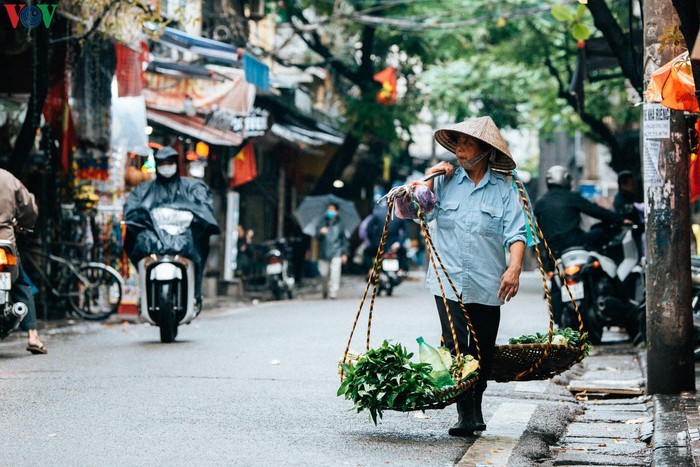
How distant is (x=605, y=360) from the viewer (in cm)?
1130

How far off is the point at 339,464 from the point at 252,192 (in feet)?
71.8

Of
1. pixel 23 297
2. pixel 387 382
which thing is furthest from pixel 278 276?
pixel 387 382

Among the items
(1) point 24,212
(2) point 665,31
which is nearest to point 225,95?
(1) point 24,212

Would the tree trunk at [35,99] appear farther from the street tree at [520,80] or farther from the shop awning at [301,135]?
the street tree at [520,80]

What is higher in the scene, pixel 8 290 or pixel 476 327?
pixel 476 327

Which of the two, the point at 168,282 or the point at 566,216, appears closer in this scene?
the point at 168,282

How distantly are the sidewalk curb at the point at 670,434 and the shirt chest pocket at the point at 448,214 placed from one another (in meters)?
1.63

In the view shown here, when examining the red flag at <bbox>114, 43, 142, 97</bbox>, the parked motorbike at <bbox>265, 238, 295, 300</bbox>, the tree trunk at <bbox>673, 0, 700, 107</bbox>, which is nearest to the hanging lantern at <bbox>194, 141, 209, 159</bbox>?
the parked motorbike at <bbox>265, 238, 295, 300</bbox>

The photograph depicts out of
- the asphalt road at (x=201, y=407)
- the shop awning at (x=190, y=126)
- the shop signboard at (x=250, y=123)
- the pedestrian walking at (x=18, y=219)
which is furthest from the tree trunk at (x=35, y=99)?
the shop signboard at (x=250, y=123)

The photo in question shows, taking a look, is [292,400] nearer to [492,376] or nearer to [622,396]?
[492,376]

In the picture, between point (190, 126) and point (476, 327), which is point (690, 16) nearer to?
point (476, 327)

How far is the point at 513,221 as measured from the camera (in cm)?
642

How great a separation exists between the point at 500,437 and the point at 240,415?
1.54 m

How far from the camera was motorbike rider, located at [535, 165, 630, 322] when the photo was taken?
12.5m
